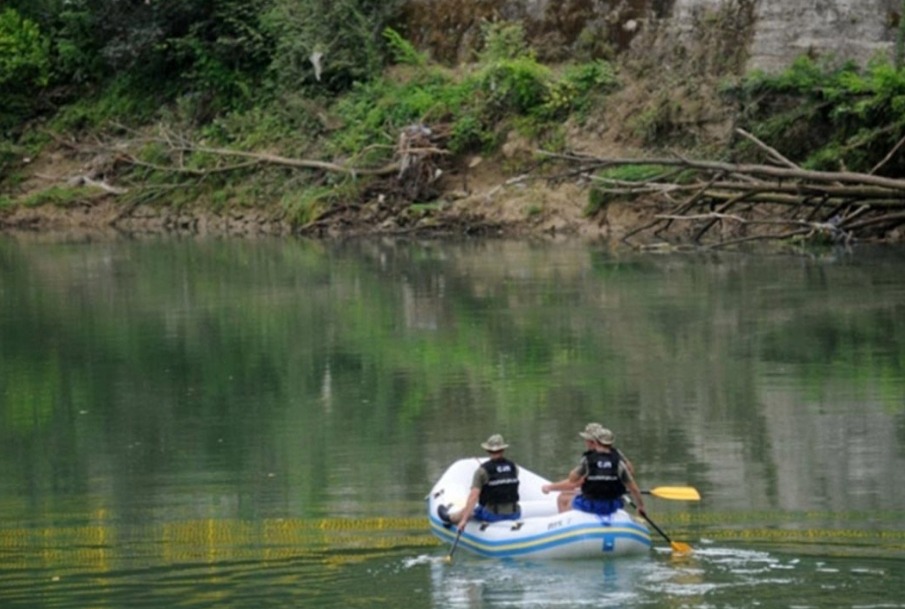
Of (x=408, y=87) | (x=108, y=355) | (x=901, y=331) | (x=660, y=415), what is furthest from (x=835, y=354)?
(x=408, y=87)

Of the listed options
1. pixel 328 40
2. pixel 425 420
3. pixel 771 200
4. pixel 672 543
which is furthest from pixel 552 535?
pixel 328 40

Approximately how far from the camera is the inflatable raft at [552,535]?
14.8 m

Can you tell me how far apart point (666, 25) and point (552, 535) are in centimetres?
3044

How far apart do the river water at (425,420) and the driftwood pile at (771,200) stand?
2.50ft

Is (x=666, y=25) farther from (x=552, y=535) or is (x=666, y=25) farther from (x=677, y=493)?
(x=552, y=535)

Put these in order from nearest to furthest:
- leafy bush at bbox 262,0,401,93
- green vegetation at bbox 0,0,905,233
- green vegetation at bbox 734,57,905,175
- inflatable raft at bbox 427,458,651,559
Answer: inflatable raft at bbox 427,458,651,559, green vegetation at bbox 734,57,905,175, green vegetation at bbox 0,0,905,233, leafy bush at bbox 262,0,401,93

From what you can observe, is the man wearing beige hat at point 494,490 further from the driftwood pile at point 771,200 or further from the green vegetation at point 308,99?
the green vegetation at point 308,99

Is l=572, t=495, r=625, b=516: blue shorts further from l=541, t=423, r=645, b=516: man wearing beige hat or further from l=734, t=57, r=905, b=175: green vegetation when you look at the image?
l=734, t=57, r=905, b=175: green vegetation

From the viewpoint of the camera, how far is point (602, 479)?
591 inches

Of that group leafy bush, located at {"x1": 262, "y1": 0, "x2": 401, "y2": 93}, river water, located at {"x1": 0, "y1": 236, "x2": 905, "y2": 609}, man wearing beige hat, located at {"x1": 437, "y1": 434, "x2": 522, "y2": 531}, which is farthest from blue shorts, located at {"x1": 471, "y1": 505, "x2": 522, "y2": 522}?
leafy bush, located at {"x1": 262, "y1": 0, "x2": 401, "y2": 93}

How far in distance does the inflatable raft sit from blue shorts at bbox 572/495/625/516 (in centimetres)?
5

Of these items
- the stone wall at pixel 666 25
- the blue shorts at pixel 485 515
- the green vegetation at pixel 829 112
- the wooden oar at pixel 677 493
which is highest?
the stone wall at pixel 666 25

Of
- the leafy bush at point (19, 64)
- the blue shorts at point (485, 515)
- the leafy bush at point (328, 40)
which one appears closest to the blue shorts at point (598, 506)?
the blue shorts at point (485, 515)

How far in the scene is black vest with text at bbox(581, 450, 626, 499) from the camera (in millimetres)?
15016
